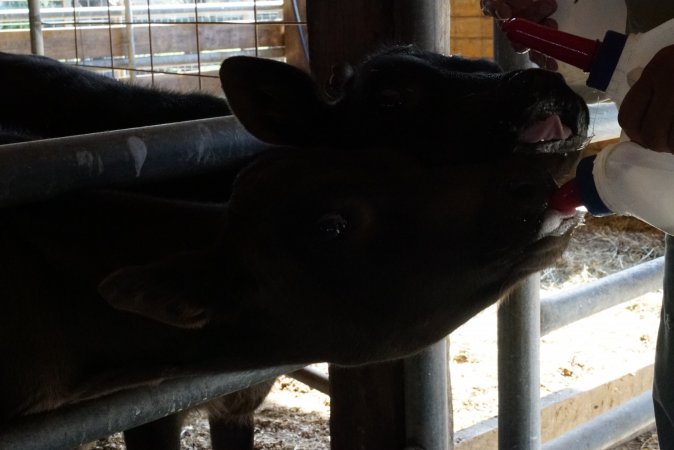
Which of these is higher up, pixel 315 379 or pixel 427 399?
pixel 427 399

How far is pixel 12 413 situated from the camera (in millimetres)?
1864

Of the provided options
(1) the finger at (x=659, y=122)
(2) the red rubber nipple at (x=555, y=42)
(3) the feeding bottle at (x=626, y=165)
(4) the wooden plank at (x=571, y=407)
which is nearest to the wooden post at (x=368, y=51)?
(2) the red rubber nipple at (x=555, y=42)

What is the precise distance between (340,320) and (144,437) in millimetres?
1092

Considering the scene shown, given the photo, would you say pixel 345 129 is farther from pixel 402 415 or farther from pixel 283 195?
pixel 402 415

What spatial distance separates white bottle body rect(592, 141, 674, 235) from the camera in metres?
1.35

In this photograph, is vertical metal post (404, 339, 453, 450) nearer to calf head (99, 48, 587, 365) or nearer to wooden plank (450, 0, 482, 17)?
calf head (99, 48, 587, 365)

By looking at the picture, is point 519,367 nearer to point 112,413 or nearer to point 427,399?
point 427,399

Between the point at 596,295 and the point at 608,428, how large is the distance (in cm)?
51

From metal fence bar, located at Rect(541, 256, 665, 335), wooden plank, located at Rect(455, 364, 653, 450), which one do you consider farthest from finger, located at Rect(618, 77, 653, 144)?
wooden plank, located at Rect(455, 364, 653, 450)

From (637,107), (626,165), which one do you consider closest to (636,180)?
(626,165)

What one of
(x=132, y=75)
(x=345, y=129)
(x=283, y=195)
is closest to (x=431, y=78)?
(x=345, y=129)

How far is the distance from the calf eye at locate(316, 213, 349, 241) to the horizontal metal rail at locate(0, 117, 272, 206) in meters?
0.27

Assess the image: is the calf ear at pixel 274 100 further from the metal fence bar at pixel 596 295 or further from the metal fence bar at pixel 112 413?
the metal fence bar at pixel 596 295

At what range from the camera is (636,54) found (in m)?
1.37
